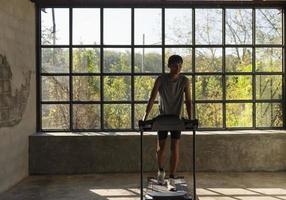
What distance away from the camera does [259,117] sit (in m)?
8.08

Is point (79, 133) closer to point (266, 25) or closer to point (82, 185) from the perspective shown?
point (82, 185)

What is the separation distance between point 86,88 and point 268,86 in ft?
10.6

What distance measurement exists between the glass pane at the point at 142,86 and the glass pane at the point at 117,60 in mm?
266

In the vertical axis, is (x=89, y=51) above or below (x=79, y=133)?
above

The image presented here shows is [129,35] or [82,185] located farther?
[129,35]

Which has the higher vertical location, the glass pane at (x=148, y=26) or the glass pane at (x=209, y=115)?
the glass pane at (x=148, y=26)

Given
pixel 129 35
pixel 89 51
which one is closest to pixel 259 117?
pixel 129 35

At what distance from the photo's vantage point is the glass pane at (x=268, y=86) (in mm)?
8062

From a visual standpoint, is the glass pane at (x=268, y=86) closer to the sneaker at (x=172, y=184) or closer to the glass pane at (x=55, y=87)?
the sneaker at (x=172, y=184)

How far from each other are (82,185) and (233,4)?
4051 millimetres

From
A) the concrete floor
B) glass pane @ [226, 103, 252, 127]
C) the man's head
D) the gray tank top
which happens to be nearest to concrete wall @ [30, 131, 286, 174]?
the concrete floor

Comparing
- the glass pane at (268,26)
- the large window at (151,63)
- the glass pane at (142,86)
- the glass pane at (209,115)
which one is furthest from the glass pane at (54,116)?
the glass pane at (268,26)

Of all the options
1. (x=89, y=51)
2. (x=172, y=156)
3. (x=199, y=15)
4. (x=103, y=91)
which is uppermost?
(x=199, y=15)

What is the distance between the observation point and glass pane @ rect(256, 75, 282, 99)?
806cm
